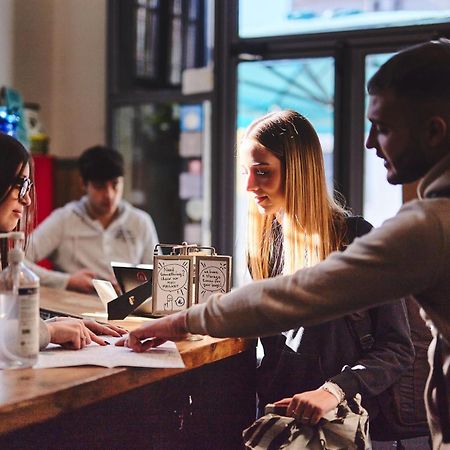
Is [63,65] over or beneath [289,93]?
over

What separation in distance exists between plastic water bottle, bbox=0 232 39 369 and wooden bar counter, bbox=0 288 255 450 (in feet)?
0.12

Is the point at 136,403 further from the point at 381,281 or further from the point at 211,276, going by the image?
the point at 381,281

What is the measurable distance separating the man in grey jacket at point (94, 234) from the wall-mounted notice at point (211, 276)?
254cm

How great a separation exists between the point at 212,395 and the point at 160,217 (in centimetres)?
382

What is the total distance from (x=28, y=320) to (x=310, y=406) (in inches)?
28.2

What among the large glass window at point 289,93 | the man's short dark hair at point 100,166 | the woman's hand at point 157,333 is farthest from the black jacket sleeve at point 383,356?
the large glass window at point 289,93

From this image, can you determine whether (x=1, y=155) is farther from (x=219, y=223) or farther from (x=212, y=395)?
(x=219, y=223)

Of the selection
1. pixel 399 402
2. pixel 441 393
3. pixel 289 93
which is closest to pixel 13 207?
pixel 399 402

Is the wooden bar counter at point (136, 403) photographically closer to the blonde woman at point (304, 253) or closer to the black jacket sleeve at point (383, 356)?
the blonde woman at point (304, 253)

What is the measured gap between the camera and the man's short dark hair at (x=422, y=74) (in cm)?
142

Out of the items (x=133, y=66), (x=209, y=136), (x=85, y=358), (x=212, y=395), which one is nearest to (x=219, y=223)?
(x=209, y=136)

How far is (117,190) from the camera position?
4.56 meters

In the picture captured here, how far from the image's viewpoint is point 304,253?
7.28 ft

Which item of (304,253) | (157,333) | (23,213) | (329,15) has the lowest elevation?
(157,333)
